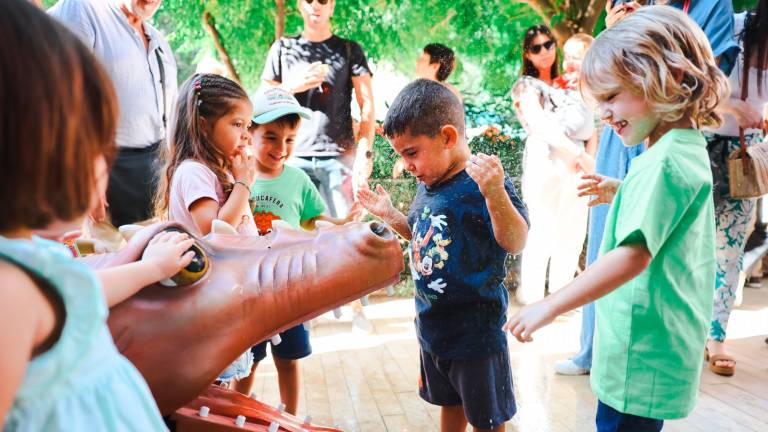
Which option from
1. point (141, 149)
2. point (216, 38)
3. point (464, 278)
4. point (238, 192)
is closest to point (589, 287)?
point (464, 278)

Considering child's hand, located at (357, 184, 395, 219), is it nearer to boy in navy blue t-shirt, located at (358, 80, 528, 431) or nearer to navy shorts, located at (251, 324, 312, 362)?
boy in navy blue t-shirt, located at (358, 80, 528, 431)

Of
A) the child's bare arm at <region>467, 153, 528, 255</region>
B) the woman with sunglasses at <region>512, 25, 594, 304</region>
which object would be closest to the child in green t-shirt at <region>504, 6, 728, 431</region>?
the child's bare arm at <region>467, 153, 528, 255</region>

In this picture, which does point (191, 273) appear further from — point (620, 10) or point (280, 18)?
point (280, 18)

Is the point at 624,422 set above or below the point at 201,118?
below

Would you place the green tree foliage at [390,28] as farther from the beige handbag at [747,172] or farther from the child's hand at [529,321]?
the child's hand at [529,321]

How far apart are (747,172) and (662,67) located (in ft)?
6.94

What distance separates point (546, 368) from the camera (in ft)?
14.3

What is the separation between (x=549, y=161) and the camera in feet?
19.5

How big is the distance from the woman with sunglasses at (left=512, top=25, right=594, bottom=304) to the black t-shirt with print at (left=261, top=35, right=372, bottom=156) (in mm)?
1639

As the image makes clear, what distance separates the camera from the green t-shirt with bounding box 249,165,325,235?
10.1 feet

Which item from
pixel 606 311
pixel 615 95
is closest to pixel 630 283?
pixel 606 311

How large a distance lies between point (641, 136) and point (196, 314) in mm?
1390

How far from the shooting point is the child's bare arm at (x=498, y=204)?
2016mm

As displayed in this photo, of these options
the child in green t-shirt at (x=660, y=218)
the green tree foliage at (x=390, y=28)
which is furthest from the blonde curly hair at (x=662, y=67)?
the green tree foliage at (x=390, y=28)
